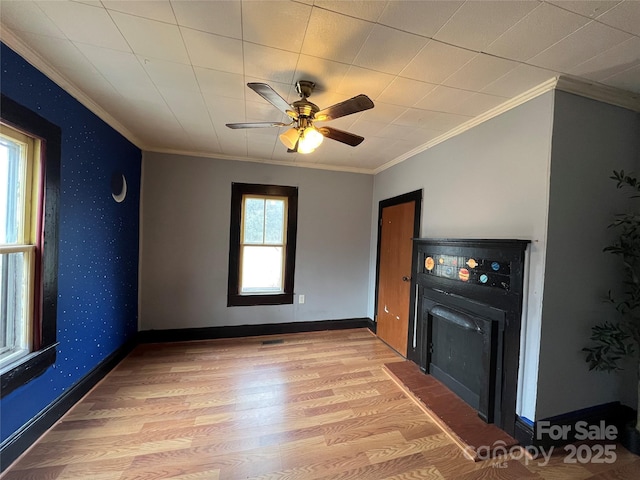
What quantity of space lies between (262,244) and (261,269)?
36 centimetres

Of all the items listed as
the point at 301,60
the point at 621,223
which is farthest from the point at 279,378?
the point at 621,223

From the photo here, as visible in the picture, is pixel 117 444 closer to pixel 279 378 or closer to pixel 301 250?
pixel 279 378

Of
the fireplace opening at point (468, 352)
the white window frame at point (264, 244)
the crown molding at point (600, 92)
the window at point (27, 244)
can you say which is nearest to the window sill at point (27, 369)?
the window at point (27, 244)

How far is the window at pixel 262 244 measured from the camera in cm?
354

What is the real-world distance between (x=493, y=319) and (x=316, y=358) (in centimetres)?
184

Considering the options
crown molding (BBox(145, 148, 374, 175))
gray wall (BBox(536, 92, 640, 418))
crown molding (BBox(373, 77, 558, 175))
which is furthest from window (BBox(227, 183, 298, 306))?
gray wall (BBox(536, 92, 640, 418))

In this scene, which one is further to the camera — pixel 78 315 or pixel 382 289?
pixel 382 289

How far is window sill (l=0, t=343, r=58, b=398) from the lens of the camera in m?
1.46

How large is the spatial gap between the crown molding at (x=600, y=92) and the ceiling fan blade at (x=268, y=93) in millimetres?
1734

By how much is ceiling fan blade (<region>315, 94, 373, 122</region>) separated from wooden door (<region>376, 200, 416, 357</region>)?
1.75 meters

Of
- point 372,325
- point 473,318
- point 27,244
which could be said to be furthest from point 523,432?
point 27,244

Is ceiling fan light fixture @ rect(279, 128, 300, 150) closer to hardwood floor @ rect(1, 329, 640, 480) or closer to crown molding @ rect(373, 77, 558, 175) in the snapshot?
crown molding @ rect(373, 77, 558, 175)

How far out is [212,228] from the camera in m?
3.47

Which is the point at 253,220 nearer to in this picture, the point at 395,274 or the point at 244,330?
the point at 244,330
